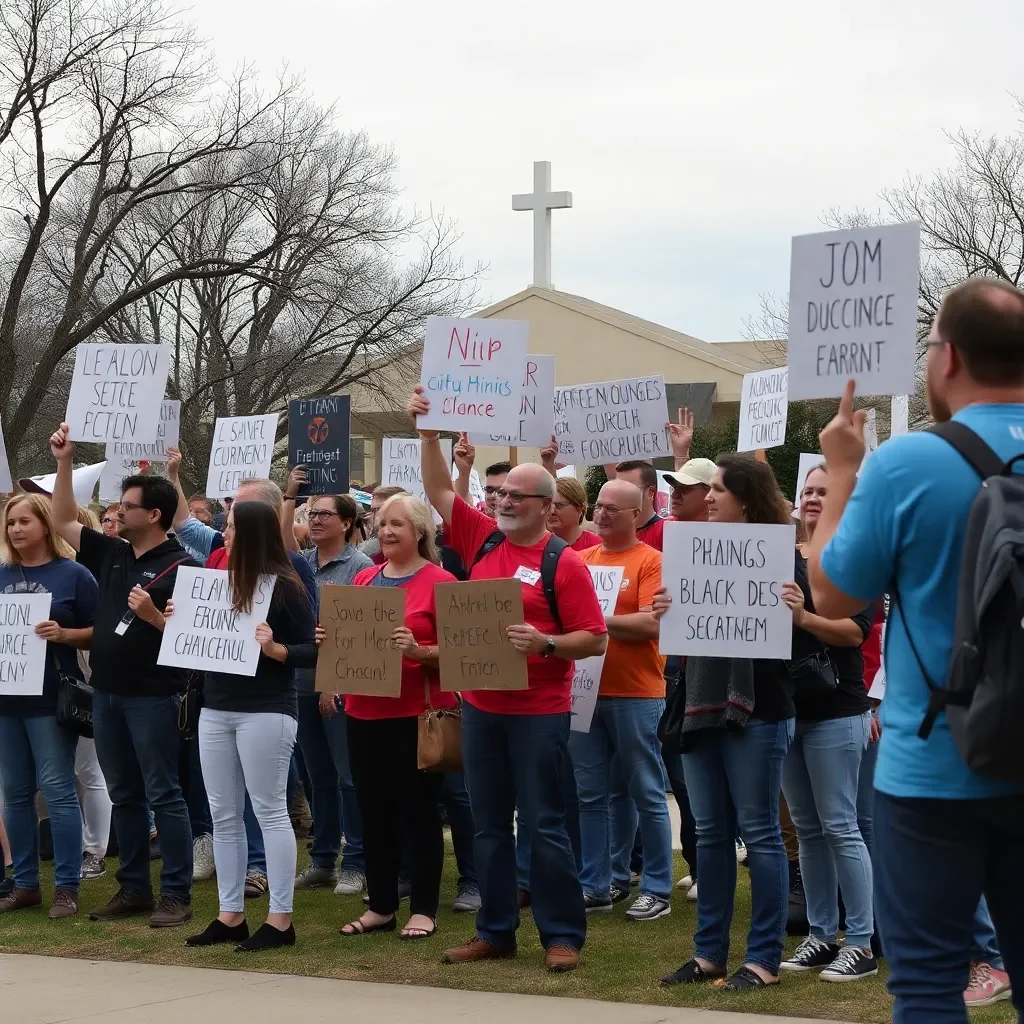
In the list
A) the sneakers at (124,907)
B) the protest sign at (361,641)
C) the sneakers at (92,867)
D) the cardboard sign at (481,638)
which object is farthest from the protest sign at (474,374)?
the sneakers at (92,867)

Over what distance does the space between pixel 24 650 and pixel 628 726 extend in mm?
3175

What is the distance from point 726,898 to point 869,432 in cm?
299

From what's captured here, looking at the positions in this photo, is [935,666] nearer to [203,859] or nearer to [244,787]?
[244,787]

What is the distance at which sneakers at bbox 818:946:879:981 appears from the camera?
6223 millimetres

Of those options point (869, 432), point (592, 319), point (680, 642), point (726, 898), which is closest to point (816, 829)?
point (726, 898)

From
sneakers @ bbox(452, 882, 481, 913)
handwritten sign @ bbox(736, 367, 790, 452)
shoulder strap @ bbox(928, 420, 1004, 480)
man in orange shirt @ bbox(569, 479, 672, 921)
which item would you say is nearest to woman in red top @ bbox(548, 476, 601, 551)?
man in orange shirt @ bbox(569, 479, 672, 921)

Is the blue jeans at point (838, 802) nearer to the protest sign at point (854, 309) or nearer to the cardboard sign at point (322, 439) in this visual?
the protest sign at point (854, 309)

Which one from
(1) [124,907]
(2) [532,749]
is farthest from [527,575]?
(1) [124,907]

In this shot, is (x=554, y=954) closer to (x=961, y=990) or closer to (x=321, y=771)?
(x=321, y=771)

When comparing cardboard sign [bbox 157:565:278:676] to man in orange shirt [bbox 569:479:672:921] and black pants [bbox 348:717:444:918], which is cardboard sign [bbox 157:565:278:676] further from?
man in orange shirt [bbox 569:479:672:921]

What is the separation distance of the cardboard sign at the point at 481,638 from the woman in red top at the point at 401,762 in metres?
0.71

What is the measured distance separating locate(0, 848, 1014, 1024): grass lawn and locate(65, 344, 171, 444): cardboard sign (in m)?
2.74

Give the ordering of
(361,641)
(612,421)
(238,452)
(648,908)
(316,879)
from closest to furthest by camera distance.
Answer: (361,641) → (648,908) → (316,879) → (612,421) → (238,452)

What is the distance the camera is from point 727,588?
6.11 m
